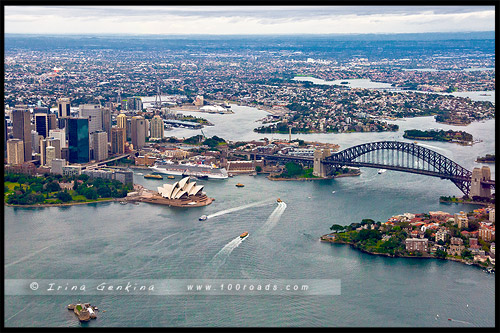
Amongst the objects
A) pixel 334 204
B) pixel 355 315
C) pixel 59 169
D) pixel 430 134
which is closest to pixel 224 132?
pixel 430 134

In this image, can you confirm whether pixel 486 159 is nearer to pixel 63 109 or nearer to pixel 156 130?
pixel 156 130

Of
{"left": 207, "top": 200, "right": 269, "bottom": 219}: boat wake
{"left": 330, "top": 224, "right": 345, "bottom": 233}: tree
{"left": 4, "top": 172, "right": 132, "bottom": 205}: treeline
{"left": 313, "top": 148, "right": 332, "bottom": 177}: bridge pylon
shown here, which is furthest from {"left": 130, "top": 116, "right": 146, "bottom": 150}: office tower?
{"left": 330, "top": 224, "right": 345, "bottom": 233}: tree

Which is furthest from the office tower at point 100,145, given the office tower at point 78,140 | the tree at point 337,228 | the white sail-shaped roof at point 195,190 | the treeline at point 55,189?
the tree at point 337,228

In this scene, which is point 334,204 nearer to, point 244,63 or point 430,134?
point 430,134

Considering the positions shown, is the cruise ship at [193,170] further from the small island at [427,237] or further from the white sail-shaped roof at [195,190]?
the small island at [427,237]

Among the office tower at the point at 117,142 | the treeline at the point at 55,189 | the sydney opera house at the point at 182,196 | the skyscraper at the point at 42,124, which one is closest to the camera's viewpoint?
the sydney opera house at the point at 182,196

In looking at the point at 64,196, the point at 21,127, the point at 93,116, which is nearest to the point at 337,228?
the point at 64,196
